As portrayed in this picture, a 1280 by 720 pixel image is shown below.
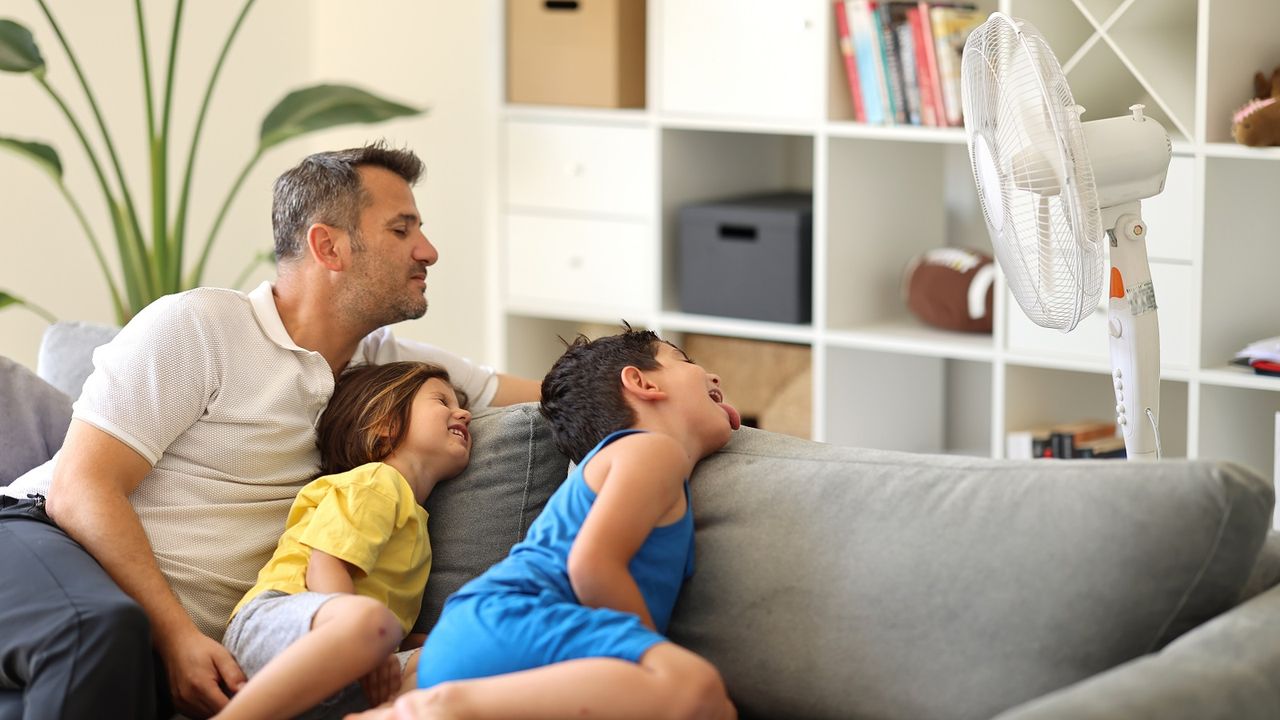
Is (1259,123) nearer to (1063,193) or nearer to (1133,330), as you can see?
(1133,330)

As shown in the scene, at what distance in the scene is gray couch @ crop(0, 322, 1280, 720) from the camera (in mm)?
1454

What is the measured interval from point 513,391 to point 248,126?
2.12 metres

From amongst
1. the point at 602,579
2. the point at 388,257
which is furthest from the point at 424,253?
the point at 602,579

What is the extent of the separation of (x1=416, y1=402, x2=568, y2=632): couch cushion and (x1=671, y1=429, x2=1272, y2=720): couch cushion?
26 centimetres

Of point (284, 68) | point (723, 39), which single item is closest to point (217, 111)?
point (284, 68)

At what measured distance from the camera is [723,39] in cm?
320

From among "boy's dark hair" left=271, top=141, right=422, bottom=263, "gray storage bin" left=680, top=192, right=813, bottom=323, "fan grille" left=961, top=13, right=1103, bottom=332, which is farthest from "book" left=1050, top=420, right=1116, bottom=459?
"boy's dark hair" left=271, top=141, right=422, bottom=263

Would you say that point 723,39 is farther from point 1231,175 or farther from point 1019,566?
point 1019,566

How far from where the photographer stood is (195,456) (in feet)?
6.41

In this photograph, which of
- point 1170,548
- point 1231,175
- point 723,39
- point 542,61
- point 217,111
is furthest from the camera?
point 217,111

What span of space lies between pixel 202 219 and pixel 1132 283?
2851mm

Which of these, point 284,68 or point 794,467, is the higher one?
point 284,68

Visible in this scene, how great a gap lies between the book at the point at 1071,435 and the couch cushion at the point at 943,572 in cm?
135

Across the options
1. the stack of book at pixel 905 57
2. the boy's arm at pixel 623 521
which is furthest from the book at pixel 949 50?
the boy's arm at pixel 623 521
